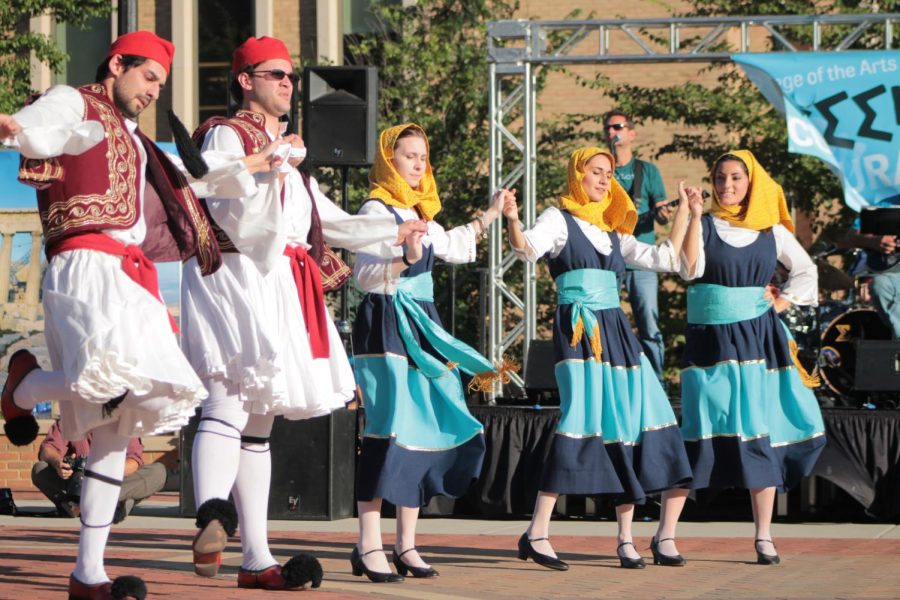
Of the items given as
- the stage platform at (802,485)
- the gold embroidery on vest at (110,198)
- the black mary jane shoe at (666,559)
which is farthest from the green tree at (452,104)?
the gold embroidery on vest at (110,198)

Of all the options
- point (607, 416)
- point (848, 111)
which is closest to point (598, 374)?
point (607, 416)

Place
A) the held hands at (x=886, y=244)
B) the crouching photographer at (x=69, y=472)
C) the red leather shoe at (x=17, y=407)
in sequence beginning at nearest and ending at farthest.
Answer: the red leather shoe at (x=17, y=407) < the crouching photographer at (x=69, y=472) < the held hands at (x=886, y=244)

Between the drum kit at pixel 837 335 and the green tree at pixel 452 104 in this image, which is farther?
the green tree at pixel 452 104

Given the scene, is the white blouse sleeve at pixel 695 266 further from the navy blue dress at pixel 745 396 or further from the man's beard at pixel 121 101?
the man's beard at pixel 121 101

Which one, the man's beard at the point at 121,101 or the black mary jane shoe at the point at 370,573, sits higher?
the man's beard at the point at 121,101

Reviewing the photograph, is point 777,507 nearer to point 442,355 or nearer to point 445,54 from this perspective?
point 442,355

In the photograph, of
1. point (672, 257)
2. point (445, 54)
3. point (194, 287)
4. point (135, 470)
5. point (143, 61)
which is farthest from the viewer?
point (445, 54)

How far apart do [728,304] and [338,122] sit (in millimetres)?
3382

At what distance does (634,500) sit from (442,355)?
112 centimetres

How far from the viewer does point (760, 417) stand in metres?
7.02

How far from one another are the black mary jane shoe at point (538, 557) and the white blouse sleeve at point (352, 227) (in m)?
1.58

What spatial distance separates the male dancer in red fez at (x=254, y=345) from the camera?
17.0 feet

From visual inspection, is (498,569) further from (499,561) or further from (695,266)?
(695,266)

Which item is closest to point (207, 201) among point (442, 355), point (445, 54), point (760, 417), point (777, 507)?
point (442, 355)
